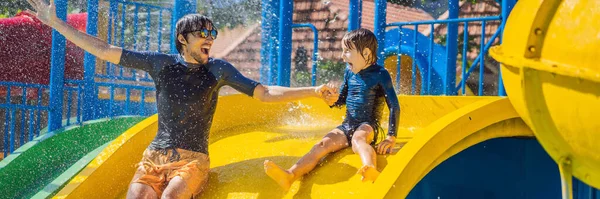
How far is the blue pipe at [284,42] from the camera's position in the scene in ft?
20.1

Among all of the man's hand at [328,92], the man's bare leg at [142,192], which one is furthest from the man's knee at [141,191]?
the man's hand at [328,92]

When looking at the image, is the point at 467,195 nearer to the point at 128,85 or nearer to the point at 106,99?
the point at 128,85

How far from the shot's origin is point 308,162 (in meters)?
3.60

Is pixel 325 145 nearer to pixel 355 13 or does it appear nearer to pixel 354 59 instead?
pixel 354 59

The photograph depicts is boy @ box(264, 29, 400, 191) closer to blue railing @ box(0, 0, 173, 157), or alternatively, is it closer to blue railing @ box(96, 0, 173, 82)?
blue railing @ box(0, 0, 173, 157)

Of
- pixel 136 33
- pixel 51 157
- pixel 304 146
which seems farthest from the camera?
pixel 136 33

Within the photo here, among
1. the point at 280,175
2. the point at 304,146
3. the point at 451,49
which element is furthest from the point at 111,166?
the point at 451,49

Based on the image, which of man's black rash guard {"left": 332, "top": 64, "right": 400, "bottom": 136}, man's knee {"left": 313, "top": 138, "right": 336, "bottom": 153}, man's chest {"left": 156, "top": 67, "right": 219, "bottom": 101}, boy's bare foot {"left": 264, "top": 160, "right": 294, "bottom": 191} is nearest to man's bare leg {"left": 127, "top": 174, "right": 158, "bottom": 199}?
man's chest {"left": 156, "top": 67, "right": 219, "bottom": 101}

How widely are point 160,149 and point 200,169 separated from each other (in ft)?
0.75

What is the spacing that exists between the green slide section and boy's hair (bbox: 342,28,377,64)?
2.82 metres

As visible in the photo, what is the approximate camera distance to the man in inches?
142

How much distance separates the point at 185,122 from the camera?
12.1 ft

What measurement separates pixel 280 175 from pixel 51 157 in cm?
308

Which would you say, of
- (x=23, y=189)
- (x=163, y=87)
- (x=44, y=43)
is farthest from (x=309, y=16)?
(x=163, y=87)
